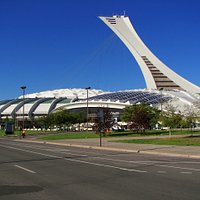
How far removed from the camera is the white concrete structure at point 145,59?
152m

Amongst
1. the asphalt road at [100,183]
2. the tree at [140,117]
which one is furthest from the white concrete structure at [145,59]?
the asphalt road at [100,183]

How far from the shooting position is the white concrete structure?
500ft

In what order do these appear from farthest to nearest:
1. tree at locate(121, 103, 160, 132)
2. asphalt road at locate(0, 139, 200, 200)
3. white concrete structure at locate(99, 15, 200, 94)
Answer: white concrete structure at locate(99, 15, 200, 94)
tree at locate(121, 103, 160, 132)
asphalt road at locate(0, 139, 200, 200)

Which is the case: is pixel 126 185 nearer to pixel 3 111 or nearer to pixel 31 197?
pixel 31 197

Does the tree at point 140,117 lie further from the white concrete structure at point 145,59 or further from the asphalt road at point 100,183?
the white concrete structure at point 145,59

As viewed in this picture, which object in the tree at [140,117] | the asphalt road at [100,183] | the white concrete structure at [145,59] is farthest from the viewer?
the white concrete structure at [145,59]

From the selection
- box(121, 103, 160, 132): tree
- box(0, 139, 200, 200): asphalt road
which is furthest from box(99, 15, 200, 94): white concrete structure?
box(0, 139, 200, 200): asphalt road

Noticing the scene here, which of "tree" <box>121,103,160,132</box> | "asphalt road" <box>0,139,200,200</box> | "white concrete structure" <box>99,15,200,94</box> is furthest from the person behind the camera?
"white concrete structure" <box>99,15,200,94</box>

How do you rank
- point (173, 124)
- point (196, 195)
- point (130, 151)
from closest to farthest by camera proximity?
point (196, 195), point (130, 151), point (173, 124)

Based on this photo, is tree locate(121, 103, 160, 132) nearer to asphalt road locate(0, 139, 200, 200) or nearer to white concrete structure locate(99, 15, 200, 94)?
asphalt road locate(0, 139, 200, 200)

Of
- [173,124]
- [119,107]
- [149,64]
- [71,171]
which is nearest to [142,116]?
[173,124]

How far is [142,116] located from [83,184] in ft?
136

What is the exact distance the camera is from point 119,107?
389 feet

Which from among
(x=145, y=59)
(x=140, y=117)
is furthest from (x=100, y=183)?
(x=145, y=59)
